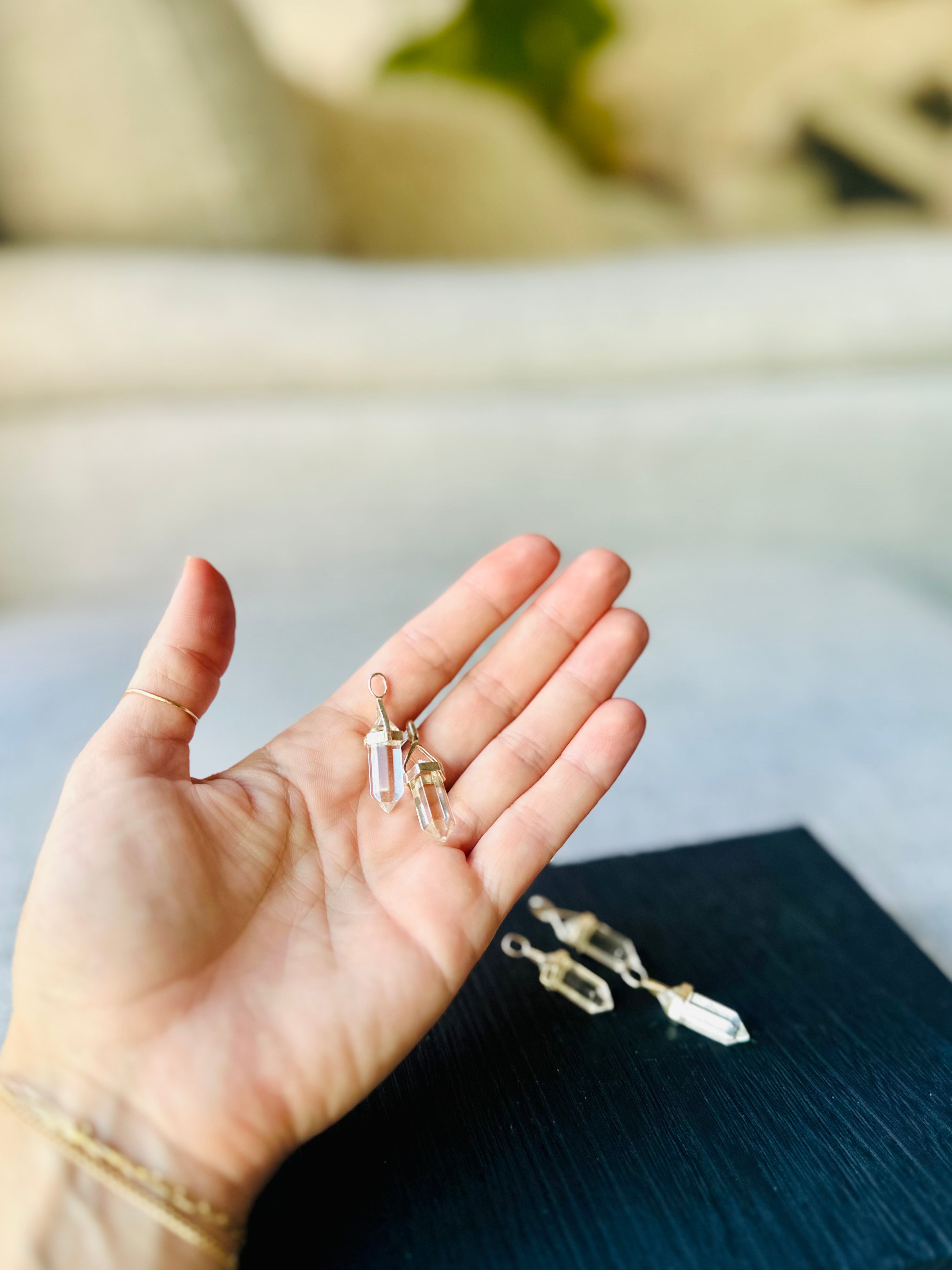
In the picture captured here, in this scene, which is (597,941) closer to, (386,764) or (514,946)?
(514,946)

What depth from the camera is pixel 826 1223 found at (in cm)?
55

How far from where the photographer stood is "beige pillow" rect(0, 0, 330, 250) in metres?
1.38

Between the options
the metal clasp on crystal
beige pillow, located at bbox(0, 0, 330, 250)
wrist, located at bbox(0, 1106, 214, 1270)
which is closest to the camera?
wrist, located at bbox(0, 1106, 214, 1270)

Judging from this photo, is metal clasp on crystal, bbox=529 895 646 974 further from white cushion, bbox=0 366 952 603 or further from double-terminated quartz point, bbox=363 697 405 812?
white cushion, bbox=0 366 952 603

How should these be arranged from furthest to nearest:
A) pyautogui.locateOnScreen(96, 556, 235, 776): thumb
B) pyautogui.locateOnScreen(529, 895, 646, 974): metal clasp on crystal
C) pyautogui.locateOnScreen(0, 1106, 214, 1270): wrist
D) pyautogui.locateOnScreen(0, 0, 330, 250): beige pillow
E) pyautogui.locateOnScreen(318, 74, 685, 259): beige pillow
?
pyautogui.locateOnScreen(318, 74, 685, 259): beige pillow → pyautogui.locateOnScreen(0, 0, 330, 250): beige pillow → pyautogui.locateOnScreen(529, 895, 646, 974): metal clasp on crystal → pyautogui.locateOnScreen(96, 556, 235, 776): thumb → pyautogui.locateOnScreen(0, 1106, 214, 1270): wrist

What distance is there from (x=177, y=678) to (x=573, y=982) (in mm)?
372

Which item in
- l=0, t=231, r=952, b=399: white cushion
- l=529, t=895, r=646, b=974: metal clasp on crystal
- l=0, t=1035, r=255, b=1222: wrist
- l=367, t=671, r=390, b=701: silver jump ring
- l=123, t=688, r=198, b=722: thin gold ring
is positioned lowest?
l=0, t=1035, r=255, b=1222: wrist

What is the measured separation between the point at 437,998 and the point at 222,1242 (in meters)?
0.17

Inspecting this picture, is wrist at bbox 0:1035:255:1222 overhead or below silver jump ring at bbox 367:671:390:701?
below

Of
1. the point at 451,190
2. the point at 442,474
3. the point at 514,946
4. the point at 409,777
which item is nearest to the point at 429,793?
the point at 409,777

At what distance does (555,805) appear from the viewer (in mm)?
689

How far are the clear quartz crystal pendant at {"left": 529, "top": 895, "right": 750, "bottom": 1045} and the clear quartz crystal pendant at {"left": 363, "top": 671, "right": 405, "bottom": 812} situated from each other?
19 cm

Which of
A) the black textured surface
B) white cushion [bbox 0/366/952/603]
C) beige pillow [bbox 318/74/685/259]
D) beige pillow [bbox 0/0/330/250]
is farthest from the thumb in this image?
beige pillow [bbox 318/74/685/259]

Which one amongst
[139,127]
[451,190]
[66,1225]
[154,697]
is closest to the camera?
[66,1225]
